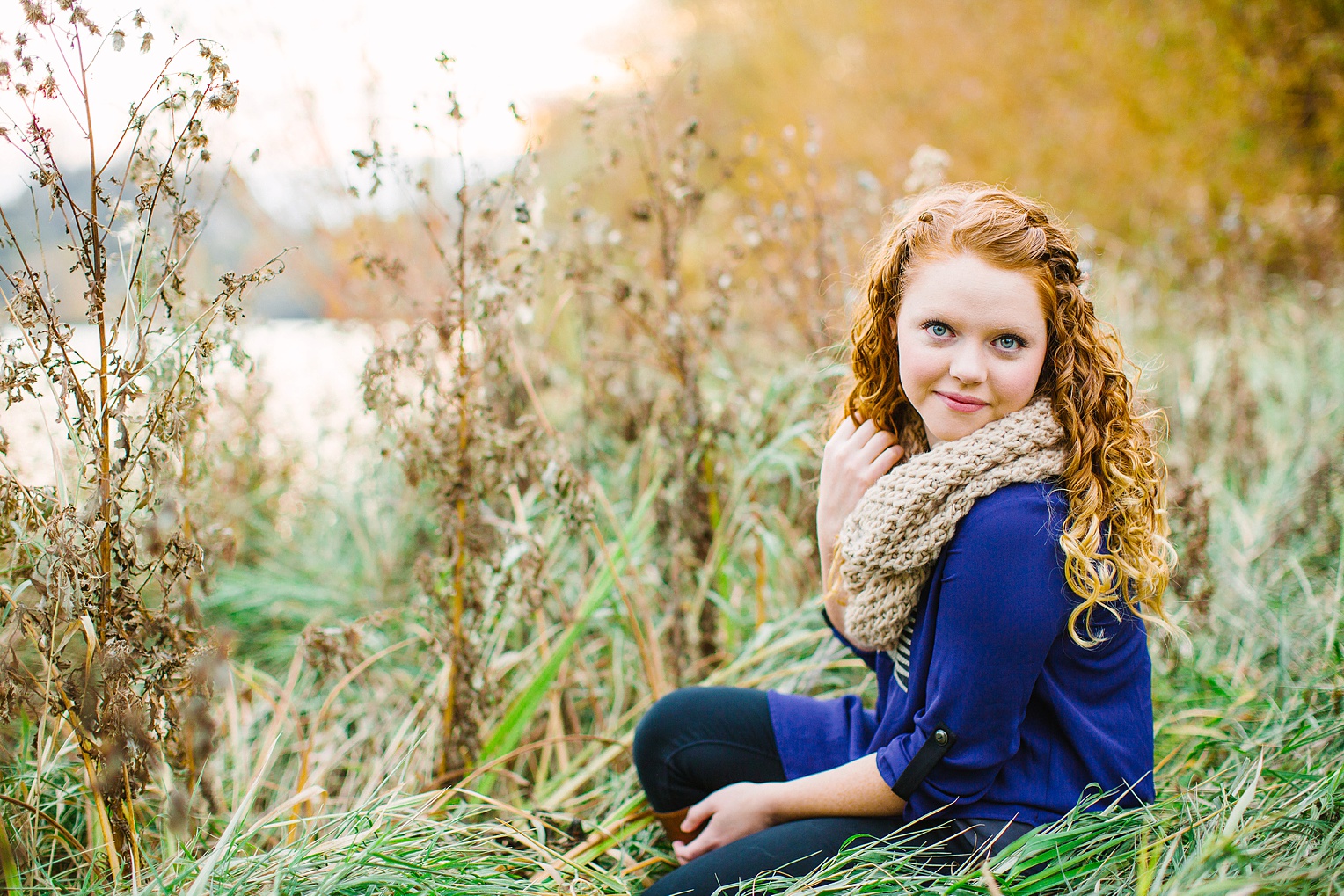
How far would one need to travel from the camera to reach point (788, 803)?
1.58 metres

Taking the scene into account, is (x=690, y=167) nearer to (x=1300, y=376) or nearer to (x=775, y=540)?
(x=775, y=540)

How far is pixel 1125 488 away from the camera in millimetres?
1431

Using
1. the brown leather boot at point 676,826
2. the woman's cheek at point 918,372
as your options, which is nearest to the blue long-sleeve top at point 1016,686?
the woman's cheek at point 918,372

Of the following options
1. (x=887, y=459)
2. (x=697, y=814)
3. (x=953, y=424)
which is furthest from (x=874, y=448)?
(x=697, y=814)

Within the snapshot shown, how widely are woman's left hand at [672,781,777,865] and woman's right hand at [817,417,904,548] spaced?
0.50 metres

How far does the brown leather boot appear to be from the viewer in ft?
5.83

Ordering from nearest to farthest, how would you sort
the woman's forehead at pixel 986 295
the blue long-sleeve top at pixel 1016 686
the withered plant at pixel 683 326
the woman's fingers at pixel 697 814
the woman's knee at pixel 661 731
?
the blue long-sleeve top at pixel 1016 686 < the woman's forehead at pixel 986 295 < the woman's fingers at pixel 697 814 < the woman's knee at pixel 661 731 < the withered plant at pixel 683 326

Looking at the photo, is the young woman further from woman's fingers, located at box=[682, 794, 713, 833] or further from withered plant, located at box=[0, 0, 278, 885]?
withered plant, located at box=[0, 0, 278, 885]

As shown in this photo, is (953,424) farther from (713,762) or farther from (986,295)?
(713,762)

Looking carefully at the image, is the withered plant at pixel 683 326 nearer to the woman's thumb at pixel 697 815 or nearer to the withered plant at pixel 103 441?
the woman's thumb at pixel 697 815

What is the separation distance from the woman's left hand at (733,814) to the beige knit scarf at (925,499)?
406mm

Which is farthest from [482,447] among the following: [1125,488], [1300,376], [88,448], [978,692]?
[1300,376]

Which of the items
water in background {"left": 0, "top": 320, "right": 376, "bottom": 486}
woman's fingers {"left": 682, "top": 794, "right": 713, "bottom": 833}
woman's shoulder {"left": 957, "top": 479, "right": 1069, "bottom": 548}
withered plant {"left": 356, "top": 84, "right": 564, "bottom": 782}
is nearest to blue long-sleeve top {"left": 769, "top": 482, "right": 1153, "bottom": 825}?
woman's shoulder {"left": 957, "top": 479, "right": 1069, "bottom": 548}

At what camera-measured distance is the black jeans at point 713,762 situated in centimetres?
151
